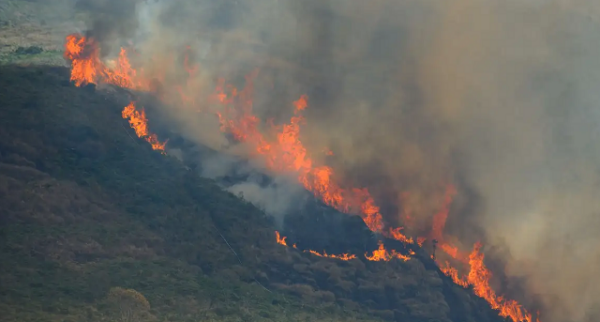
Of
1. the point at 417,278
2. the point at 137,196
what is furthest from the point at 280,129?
the point at 417,278

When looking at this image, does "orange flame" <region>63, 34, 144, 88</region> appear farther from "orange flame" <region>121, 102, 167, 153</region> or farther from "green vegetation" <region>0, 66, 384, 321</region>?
"orange flame" <region>121, 102, 167, 153</region>

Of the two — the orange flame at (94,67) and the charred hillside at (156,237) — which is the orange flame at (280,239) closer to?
the charred hillside at (156,237)

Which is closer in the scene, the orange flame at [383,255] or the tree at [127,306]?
the tree at [127,306]

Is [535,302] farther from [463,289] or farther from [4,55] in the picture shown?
[4,55]

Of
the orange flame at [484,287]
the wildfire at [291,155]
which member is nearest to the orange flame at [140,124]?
the wildfire at [291,155]

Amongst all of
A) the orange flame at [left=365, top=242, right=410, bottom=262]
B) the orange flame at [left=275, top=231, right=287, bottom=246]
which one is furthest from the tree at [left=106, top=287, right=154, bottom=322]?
the orange flame at [left=365, top=242, right=410, bottom=262]

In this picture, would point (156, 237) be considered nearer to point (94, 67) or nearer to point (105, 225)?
point (105, 225)

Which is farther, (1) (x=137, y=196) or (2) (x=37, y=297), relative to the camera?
(1) (x=137, y=196)
